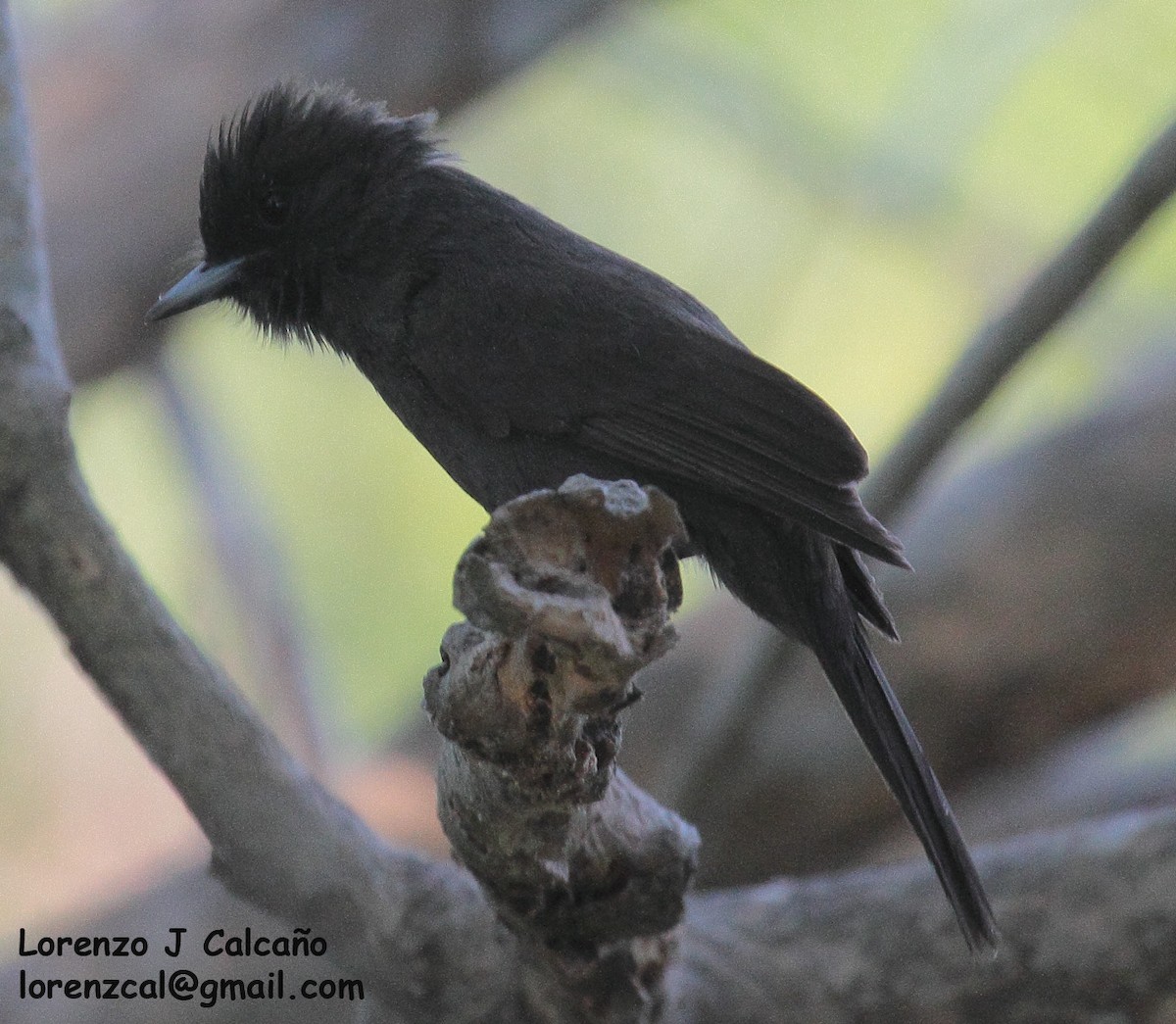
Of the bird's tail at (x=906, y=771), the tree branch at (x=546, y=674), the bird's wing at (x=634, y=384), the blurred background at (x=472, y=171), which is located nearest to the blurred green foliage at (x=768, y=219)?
the blurred background at (x=472, y=171)

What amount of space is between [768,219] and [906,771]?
4.50 meters

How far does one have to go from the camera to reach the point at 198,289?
13.6 feet

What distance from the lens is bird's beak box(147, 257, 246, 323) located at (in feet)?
13.5

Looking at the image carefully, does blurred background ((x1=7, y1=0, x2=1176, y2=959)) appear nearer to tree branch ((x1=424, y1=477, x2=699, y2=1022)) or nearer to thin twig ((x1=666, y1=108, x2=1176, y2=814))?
thin twig ((x1=666, y1=108, x2=1176, y2=814))

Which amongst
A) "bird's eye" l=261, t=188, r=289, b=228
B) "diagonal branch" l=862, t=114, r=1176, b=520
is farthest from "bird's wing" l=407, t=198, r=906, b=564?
"diagonal branch" l=862, t=114, r=1176, b=520

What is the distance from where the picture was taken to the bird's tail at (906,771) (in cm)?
338

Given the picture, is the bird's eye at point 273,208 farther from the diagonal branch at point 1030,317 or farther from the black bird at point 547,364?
the diagonal branch at point 1030,317

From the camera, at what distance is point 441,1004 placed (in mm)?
3508

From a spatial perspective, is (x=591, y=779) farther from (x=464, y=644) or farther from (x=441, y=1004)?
(x=441, y=1004)

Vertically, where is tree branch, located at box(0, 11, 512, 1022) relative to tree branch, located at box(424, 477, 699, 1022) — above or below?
below

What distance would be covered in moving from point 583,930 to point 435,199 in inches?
77.0

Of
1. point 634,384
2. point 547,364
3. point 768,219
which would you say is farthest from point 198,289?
point 768,219

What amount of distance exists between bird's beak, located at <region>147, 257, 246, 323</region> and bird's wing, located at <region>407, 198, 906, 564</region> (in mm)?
625

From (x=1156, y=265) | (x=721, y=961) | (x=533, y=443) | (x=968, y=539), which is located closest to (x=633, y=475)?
(x=533, y=443)
